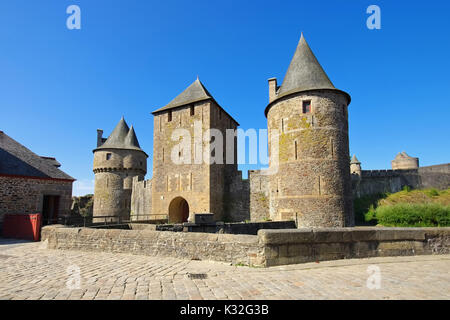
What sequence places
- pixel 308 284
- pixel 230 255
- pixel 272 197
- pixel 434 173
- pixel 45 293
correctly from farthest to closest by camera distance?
pixel 434 173 < pixel 272 197 < pixel 230 255 < pixel 308 284 < pixel 45 293

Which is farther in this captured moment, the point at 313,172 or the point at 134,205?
the point at 134,205

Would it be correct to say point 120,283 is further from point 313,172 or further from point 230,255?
point 313,172

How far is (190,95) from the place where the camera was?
64.3ft

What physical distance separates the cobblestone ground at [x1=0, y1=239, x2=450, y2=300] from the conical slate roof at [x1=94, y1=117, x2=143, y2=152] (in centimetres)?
2189

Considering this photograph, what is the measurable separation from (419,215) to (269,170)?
805cm

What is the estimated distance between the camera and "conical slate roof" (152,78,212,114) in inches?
742

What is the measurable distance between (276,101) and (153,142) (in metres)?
10.7

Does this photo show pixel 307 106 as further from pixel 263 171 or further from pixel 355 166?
pixel 355 166

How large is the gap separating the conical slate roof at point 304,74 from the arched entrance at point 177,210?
1123 cm

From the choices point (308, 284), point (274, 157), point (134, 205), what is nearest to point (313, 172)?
point (274, 157)

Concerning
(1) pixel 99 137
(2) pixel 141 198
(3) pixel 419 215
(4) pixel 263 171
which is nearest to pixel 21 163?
(2) pixel 141 198

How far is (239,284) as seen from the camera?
13.1 ft

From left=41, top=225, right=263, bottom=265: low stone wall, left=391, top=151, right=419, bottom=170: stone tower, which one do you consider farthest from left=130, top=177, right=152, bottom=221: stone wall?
left=391, top=151, right=419, bottom=170: stone tower

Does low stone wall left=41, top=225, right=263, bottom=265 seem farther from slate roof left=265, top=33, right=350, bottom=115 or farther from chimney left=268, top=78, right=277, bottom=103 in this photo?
chimney left=268, top=78, right=277, bottom=103
